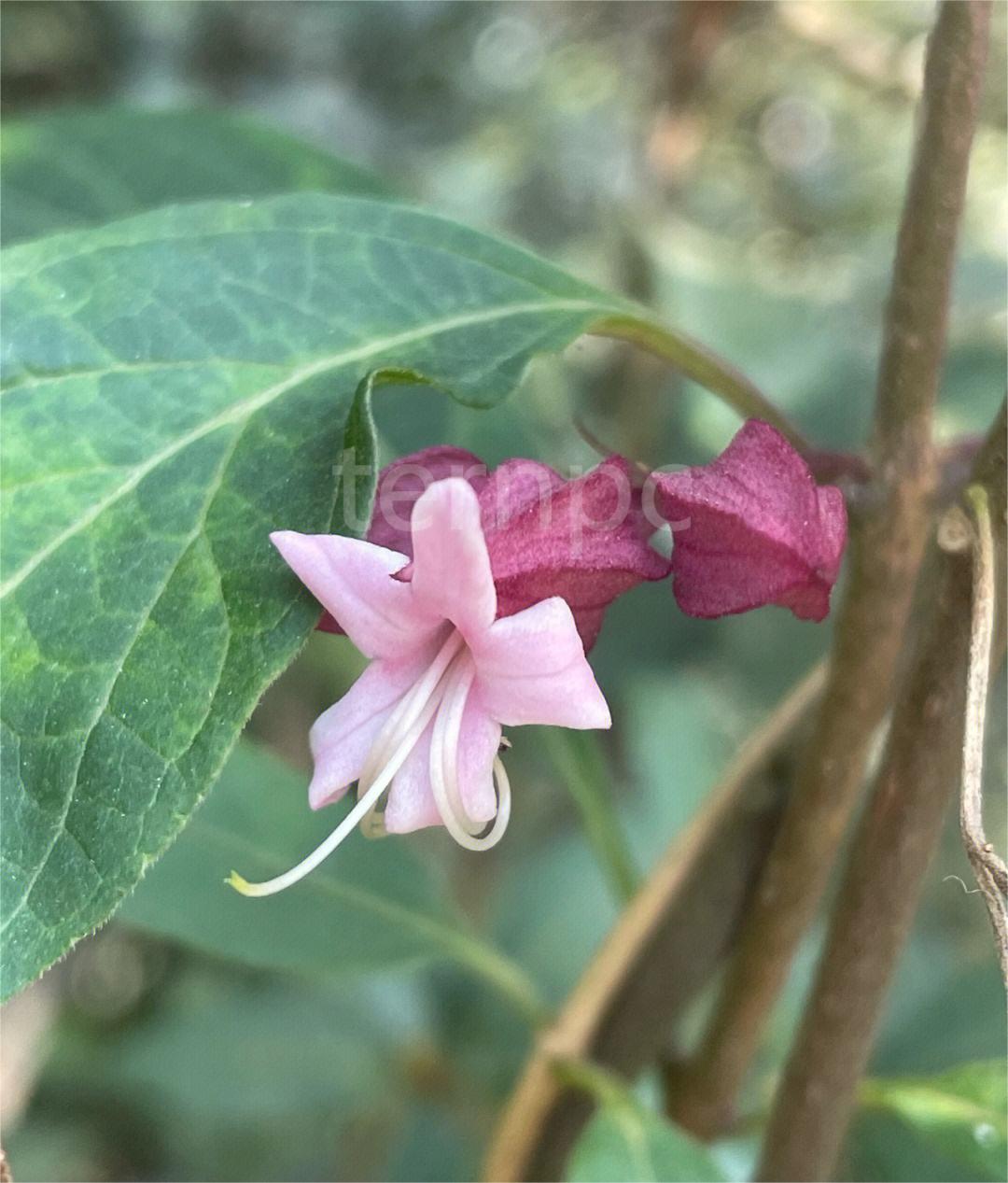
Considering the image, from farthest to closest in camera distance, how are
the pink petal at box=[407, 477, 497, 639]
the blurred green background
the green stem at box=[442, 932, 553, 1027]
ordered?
the blurred green background
the green stem at box=[442, 932, 553, 1027]
the pink petal at box=[407, 477, 497, 639]

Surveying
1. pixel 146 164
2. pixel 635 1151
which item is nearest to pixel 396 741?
pixel 635 1151

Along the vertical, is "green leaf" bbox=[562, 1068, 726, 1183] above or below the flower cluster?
below

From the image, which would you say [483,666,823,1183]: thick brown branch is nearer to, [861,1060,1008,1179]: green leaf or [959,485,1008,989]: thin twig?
[861,1060,1008,1179]: green leaf

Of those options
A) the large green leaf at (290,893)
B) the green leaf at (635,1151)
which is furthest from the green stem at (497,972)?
the green leaf at (635,1151)

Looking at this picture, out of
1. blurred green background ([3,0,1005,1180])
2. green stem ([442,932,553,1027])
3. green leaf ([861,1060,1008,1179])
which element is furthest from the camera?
blurred green background ([3,0,1005,1180])

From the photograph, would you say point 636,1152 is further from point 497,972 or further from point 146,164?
point 146,164

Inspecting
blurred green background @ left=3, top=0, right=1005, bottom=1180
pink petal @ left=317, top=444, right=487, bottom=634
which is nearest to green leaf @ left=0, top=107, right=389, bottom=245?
blurred green background @ left=3, top=0, right=1005, bottom=1180

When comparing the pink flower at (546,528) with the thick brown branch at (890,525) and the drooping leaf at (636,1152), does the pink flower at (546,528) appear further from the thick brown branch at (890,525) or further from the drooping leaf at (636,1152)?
the drooping leaf at (636,1152)

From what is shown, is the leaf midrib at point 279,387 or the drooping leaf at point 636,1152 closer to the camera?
the leaf midrib at point 279,387
